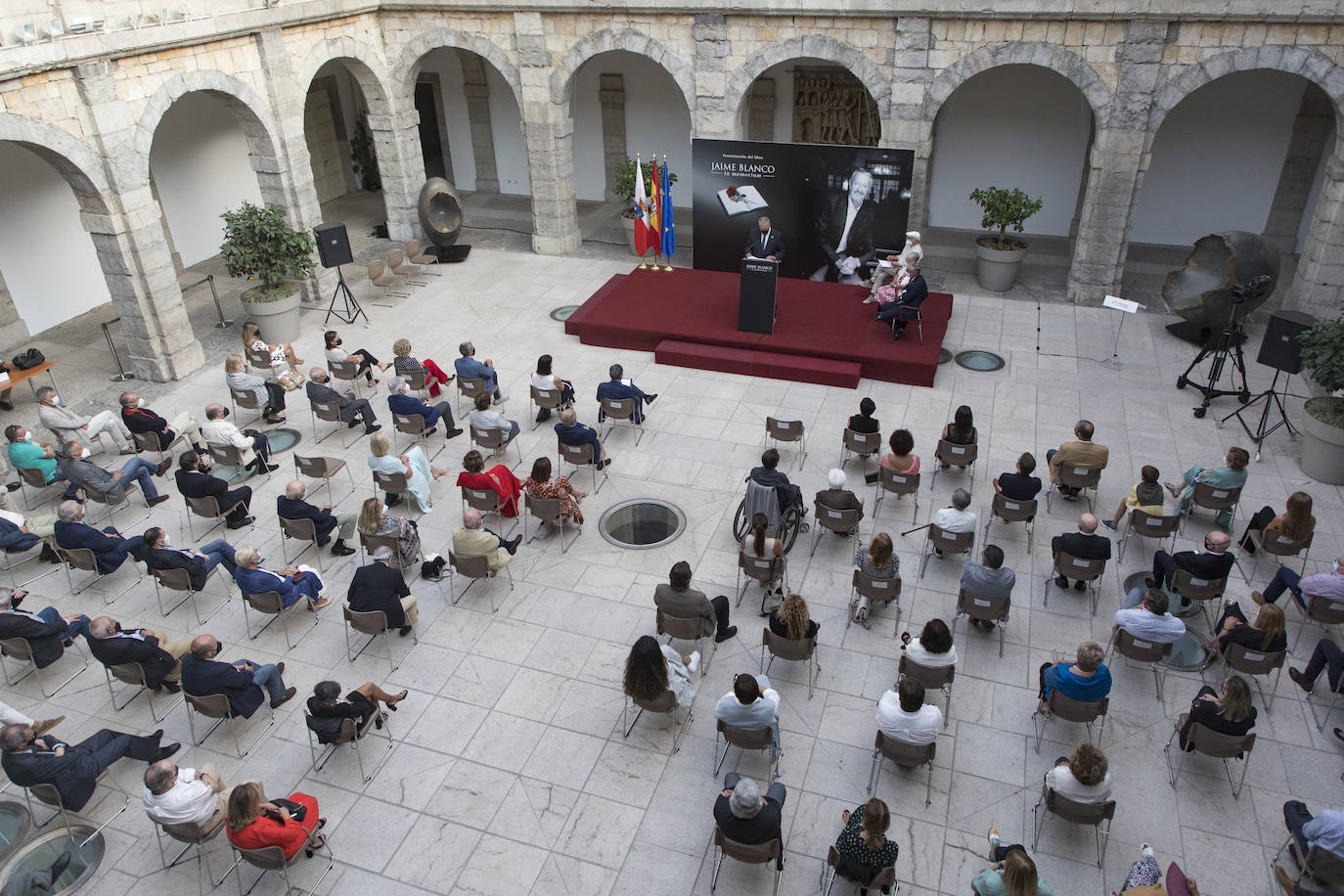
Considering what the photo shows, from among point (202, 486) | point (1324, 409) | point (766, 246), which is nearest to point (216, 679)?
point (202, 486)

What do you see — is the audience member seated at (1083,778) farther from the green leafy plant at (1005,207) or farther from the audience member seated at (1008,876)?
the green leafy plant at (1005,207)

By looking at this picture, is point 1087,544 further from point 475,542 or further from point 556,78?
point 556,78

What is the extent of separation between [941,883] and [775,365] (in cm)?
794

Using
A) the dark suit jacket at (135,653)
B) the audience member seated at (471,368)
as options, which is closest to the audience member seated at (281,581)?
the dark suit jacket at (135,653)

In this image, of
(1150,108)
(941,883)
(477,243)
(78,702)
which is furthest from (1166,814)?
(477,243)

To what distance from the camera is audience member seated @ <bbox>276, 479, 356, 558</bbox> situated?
9.15 metres

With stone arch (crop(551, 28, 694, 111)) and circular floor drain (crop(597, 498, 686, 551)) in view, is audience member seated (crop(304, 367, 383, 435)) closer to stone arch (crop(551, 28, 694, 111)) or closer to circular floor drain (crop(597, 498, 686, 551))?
circular floor drain (crop(597, 498, 686, 551))

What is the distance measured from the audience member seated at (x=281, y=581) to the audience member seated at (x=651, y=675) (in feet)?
11.2

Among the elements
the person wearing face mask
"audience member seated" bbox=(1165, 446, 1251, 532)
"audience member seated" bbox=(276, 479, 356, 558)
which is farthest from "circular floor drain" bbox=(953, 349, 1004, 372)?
the person wearing face mask

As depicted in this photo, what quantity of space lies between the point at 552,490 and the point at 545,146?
32.2 ft

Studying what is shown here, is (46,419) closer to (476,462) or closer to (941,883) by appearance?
(476,462)

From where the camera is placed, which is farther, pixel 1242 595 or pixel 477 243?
pixel 477 243

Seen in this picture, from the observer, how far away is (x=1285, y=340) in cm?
1077

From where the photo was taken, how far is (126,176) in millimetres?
12727
